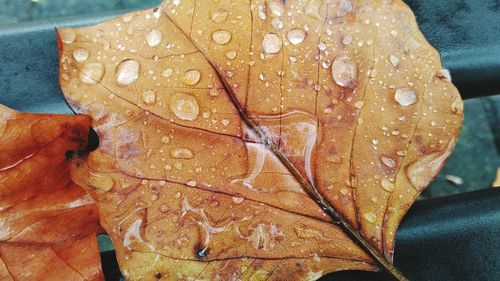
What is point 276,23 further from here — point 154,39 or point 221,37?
point 154,39

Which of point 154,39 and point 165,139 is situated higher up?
point 154,39

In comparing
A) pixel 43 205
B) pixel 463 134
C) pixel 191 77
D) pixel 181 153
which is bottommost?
pixel 463 134

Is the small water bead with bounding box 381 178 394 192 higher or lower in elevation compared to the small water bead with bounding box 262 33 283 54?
lower

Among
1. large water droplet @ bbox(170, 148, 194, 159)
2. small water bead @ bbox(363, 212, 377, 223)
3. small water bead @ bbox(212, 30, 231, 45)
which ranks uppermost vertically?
small water bead @ bbox(212, 30, 231, 45)

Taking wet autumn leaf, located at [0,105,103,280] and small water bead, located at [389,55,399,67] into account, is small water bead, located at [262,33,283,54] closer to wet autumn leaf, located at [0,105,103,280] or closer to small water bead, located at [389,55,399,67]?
small water bead, located at [389,55,399,67]

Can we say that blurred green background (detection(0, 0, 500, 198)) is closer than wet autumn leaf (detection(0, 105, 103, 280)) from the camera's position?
No

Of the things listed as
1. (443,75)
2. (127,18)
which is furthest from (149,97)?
(443,75)

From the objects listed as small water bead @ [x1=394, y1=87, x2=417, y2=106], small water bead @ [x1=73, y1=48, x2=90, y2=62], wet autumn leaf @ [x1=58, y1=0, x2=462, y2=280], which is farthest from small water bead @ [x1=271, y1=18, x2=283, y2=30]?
small water bead @ [x1=73, y1=48, x2=90, y2=62]
